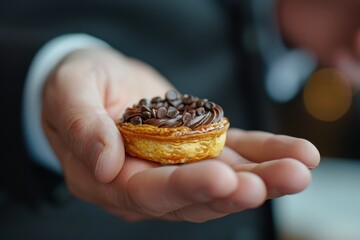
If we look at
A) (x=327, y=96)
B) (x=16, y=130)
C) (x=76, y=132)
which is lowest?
(x=327, y=96)

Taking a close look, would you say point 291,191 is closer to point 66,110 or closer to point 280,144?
point 280,144

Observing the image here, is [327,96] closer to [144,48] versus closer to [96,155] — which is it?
[144,48]

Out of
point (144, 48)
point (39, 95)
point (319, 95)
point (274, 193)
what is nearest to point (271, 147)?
point (274, 193)

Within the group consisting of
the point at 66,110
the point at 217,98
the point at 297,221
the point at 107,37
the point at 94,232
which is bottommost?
the point at 297,221

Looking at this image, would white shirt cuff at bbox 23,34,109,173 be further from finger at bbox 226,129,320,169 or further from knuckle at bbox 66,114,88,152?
finger at bbox 226,129,320,169

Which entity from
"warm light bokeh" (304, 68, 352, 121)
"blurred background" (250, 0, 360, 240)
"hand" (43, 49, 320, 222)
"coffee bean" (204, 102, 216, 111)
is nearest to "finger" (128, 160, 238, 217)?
"hand" (43, 49, 320, 222)

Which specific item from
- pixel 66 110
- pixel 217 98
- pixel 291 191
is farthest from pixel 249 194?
pixel 217 98
